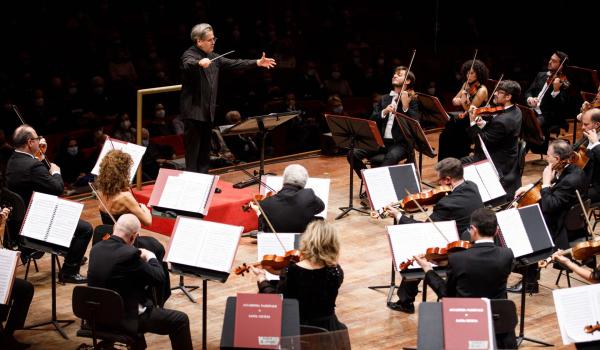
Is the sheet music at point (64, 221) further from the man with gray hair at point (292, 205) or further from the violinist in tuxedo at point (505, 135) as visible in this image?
the violinist in tuxedo at point (505, 135)

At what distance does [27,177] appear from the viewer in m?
7.26

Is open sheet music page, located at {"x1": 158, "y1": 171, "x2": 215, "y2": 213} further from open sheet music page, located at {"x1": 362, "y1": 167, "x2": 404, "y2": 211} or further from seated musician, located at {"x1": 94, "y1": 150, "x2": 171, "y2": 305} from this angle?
open sheet music page, located at {"x1": 362, "y1": 167, "x2": 404, "y2": 211}

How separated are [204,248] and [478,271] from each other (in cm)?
173

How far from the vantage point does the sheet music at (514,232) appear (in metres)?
6.23

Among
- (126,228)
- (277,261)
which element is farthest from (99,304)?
(277,261)

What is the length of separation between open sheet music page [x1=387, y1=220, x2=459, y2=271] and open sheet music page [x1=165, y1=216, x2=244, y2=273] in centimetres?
102

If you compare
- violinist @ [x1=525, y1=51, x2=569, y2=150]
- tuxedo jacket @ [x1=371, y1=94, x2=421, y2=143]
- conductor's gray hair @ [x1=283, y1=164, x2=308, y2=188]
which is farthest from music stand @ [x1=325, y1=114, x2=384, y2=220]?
violinist @ [x1=525, y1=51, x2=569, y2=150]

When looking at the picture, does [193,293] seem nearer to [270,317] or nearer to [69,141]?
[270,317]

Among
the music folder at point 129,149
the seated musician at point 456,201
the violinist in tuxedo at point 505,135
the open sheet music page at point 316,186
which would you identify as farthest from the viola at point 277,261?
the violinist in tuxedo at point 505,135

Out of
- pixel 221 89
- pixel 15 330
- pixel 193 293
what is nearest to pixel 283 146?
pixel 221 89

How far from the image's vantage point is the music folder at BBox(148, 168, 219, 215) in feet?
23.4

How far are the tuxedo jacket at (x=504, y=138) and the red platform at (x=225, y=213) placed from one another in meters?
2.31

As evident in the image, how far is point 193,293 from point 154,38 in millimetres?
7075

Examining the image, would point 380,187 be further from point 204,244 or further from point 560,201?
point 204,244
